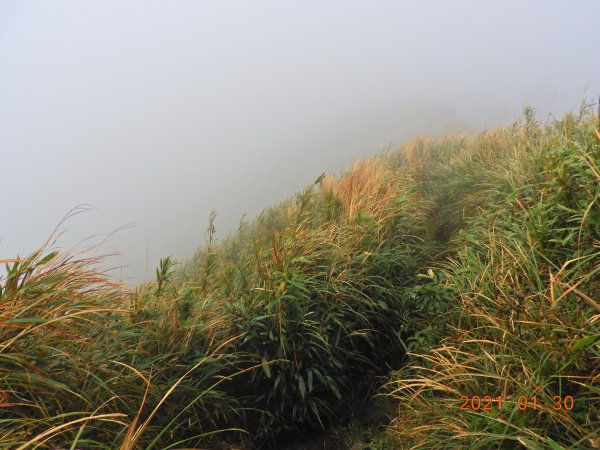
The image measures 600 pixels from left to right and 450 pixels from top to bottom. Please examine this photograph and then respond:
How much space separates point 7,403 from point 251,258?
200 centimetres

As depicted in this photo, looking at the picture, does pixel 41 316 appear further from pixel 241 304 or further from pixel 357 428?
pixel 357 428

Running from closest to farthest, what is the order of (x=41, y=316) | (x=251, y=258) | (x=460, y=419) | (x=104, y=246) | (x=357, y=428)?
(x=460, y=419) → (x=41, y=316) → (x=357, y=428) → (x=104, y=246) → (x=251, y=258)

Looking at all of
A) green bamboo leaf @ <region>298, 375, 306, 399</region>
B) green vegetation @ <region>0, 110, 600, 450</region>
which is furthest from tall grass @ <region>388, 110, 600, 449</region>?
green bamboo leaf @ <region>298, 375, 306, 399</region>

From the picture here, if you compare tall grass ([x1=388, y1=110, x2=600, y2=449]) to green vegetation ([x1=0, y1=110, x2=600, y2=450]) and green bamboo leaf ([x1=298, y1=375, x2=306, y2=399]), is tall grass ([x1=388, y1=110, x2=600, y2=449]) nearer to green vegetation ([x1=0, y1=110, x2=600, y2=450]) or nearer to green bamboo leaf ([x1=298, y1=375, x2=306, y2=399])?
green vegetation ([x1=0, y1=110, x2=600, y2=450])

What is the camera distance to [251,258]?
3252 mm

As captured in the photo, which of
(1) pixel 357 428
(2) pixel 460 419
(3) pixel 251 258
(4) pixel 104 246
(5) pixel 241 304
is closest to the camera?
(2) pixel 460 419

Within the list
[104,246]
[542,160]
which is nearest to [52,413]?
[104,246]

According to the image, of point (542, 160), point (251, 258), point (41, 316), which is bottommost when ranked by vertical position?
point (542, 160)
